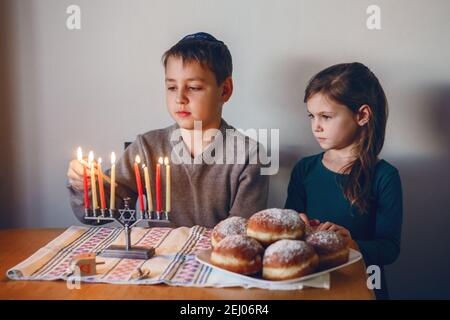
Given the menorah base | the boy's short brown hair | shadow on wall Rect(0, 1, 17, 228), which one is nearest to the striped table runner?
the menorah base

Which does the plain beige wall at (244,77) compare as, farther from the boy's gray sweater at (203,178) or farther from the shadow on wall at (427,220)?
the boy's gray sweater at (203,178)

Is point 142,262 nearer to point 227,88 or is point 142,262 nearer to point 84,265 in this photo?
point 84,265

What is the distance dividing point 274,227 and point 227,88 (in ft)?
2.56

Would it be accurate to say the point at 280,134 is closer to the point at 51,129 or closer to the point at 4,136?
the point at 51,129

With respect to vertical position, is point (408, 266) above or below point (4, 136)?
below

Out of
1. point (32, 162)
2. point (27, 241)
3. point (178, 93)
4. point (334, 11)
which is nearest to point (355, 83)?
point (334, 11)

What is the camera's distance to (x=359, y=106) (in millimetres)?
1594

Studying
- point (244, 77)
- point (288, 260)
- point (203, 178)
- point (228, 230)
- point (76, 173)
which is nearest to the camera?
point (288, 260)

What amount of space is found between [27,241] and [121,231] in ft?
0.75

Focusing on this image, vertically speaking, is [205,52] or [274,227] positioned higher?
[205,52]

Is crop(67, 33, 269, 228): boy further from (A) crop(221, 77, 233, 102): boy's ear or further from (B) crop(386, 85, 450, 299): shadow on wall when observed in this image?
(B) crop(386, 85, 450, 299): shadow on wall

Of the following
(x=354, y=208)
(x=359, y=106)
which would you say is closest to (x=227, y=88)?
(x=359, y=106)
